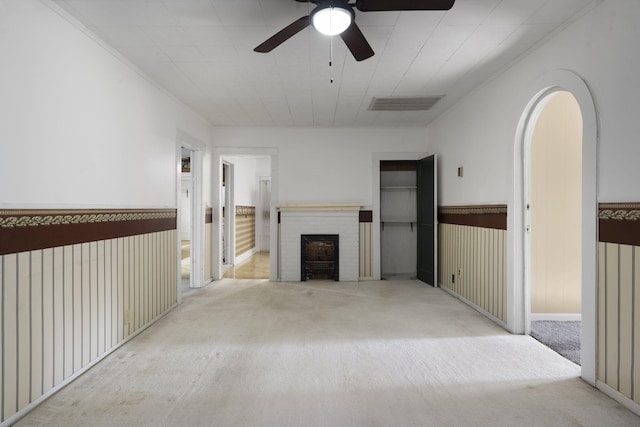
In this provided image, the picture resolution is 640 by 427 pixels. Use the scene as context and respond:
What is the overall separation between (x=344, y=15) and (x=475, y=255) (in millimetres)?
3120

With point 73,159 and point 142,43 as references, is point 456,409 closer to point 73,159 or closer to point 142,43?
point 73,159

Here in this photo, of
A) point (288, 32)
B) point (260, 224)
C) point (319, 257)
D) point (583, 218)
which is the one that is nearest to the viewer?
point (288, 32)

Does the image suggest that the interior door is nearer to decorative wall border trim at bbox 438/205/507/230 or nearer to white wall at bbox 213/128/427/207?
decorative wall border trim at bbox 438/205/507/230

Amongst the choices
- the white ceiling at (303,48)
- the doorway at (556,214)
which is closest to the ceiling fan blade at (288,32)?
the white ceiling at (303,48)

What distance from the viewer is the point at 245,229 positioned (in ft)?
26.8

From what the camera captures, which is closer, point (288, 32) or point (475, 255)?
point (288, 32)

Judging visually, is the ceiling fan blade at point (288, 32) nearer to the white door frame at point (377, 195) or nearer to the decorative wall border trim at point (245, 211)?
the white door frame at point (377, 195)

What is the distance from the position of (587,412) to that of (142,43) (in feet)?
13.2

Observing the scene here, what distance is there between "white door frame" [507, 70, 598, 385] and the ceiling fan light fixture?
172cm

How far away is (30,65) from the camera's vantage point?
211 centimetres

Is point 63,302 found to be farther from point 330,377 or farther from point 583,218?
point 583,218

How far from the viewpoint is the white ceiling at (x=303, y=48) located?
243 cm

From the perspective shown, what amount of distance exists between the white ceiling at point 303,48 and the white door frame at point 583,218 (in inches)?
18.7

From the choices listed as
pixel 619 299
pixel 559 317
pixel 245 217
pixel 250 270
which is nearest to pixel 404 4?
pixel 619 299
